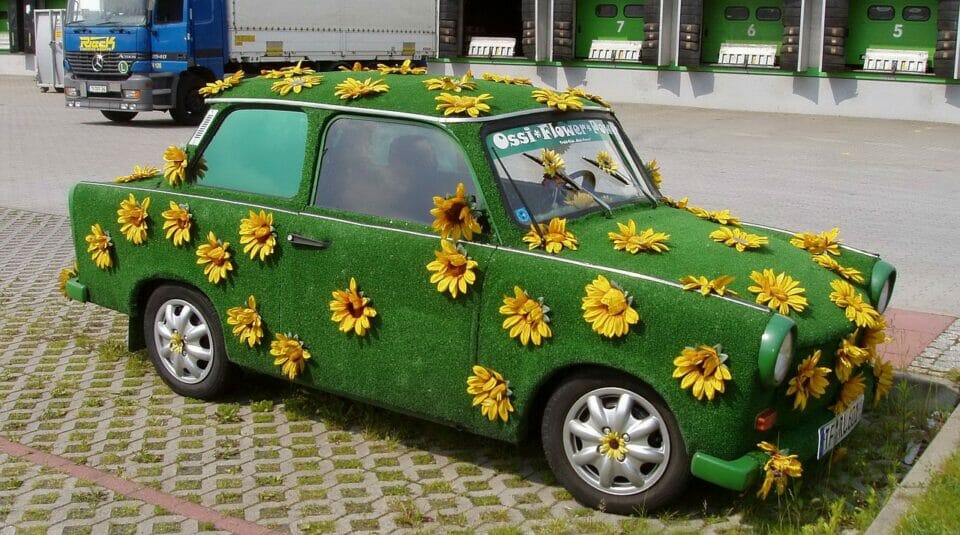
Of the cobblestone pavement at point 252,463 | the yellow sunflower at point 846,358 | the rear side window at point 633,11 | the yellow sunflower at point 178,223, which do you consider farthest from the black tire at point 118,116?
the yellow sunflower at point 846,358

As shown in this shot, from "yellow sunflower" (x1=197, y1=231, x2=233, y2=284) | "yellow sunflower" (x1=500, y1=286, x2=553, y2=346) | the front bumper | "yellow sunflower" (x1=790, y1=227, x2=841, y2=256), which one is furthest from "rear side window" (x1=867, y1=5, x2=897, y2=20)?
"yellow sunflower" (x1=500, y1=286, x2=553, y2=346)

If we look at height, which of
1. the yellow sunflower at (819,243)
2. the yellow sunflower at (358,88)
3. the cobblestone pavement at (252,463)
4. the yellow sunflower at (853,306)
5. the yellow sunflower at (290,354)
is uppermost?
the yellow sunflower at (358,88)

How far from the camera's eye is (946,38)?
70.6 feet

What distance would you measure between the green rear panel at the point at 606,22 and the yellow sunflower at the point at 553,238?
22.3 metres

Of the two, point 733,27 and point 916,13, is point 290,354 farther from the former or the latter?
point 733,27

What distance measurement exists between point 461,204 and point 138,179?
8.24 ft

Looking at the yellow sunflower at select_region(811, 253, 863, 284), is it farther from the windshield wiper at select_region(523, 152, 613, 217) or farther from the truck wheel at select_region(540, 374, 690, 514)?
the truck wheel at select_region(540, 374, 690, 514)

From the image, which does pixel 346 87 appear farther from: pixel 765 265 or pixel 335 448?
pixel 765 265

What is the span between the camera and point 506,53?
28688 mm

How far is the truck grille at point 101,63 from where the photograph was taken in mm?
21328

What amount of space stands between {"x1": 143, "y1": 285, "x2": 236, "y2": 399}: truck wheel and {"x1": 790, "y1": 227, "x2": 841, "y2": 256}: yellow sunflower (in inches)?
115

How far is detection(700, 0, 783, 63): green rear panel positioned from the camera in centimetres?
2414

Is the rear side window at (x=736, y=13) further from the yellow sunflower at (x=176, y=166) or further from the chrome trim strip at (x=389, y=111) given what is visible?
the yellow sunflower at (x=176, y=166)

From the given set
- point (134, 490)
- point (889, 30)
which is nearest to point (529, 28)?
point (889, 30)
